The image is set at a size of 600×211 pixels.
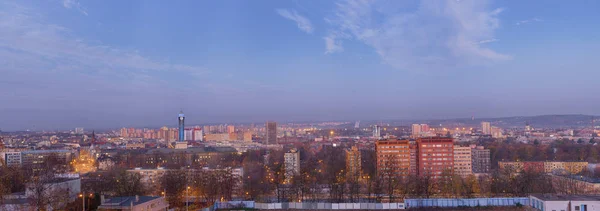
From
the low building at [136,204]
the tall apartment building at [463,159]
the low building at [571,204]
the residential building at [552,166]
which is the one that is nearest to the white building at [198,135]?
the tall apartment building at [463,159]

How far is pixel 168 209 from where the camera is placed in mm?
13594

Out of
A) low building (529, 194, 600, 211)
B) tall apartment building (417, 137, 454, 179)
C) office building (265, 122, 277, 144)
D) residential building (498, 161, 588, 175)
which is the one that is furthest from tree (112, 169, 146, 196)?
office building (265, 122, 277, 144)

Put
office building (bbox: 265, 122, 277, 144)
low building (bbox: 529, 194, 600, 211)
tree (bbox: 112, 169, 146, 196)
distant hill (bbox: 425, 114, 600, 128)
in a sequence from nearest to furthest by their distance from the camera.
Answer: low building (bbox: 529, 194, 600, 211) → tree (bbox: 112, 169, 146, 196) → office building (bbox: 265, 122, 277, 144) → distant hill (bbox: 425, 114, 600, 128)

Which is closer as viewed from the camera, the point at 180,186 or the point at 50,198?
the point at 50,198

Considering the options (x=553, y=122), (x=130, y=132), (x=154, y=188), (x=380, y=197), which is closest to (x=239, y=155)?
(x=154, y=188)

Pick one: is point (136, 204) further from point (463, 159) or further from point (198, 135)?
point (198, 135)

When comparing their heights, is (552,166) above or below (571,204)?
below

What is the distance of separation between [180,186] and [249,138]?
52407 mm

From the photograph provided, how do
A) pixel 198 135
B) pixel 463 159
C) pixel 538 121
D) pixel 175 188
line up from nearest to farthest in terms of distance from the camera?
pixel 175 188, pixel 463 159, pixel 198 135, pixel 538 121

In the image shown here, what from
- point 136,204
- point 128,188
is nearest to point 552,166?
point 128,188

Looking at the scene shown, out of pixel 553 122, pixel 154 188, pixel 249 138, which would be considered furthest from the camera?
pixel 553 122

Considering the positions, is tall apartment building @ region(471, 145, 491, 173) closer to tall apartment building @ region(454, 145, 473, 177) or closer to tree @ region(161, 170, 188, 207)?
tall apartment building @ region(454, 145, 473, 177)

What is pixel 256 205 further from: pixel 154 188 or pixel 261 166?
pixel 261 166

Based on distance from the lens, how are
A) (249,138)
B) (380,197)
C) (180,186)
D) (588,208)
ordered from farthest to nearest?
1. (249,138)
2. (180,186)
3. (380,197)
4. (588,208)
